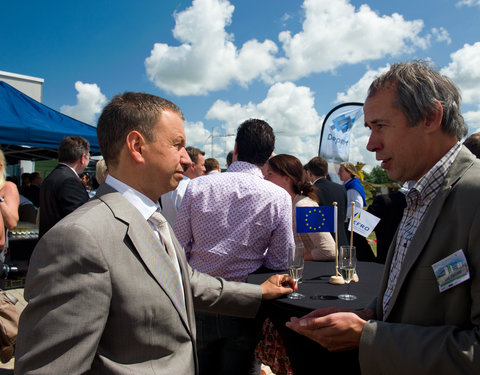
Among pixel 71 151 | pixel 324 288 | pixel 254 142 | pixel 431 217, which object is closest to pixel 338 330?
pixel 431 217

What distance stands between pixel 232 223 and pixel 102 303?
4.80 feet

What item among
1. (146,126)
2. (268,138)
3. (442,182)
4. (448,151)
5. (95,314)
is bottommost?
(95,314)

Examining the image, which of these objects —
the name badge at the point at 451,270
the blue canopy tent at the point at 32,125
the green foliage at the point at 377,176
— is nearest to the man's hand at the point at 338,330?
the name badge at the point at 451,270

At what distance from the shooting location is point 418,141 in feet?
4.23

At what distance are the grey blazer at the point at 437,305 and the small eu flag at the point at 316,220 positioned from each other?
148cm

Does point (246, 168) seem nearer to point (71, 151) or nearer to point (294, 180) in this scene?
point (294, 180)

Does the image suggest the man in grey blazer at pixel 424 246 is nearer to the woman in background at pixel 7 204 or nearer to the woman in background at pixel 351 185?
the woman in background at pixel 7 204

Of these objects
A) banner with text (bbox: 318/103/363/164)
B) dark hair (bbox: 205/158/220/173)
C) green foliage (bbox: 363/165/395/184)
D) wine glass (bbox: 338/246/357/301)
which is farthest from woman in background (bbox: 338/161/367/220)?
green foliage (bbox: 363/165/395/184)

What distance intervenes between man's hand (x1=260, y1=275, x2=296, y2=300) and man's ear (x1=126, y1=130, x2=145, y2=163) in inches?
43.0

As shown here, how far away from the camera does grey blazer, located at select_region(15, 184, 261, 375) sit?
3.40 feet

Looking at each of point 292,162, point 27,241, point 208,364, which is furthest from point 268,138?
point 27,241

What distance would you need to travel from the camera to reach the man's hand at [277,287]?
6.63ft

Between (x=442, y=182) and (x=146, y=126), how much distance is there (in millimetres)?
1117

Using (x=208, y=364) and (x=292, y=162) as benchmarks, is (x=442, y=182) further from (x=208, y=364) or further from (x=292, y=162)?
(x=292, y=162)
